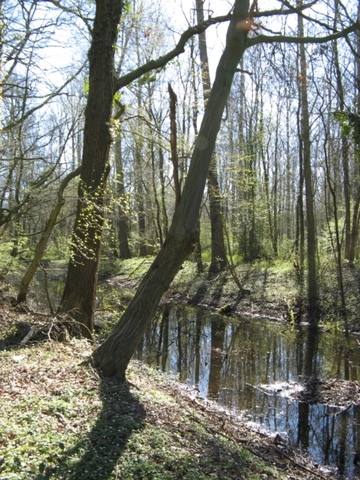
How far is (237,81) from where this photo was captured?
84.7 ft

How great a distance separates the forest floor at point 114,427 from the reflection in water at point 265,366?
17.1 inches

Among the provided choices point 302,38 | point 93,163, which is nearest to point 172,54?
point 93,163

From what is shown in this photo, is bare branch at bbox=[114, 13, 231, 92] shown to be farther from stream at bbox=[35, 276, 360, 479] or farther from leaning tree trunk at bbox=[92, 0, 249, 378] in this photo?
stream at bbox=[35, 276, 360, 479]

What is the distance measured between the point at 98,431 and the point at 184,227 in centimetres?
264

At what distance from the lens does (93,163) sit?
852 cm

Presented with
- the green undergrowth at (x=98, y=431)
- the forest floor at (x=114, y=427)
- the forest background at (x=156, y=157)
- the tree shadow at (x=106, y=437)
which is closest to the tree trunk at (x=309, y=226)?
the forest background at (x=156, y=157)

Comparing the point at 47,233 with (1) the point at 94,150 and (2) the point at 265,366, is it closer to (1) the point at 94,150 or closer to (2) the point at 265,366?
(1) the point at 94,150

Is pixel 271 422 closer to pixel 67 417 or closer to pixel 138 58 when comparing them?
pixel 67 417

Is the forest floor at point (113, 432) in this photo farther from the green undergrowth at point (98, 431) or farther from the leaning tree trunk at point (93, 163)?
the leaning tree trunk at point (93, 163)

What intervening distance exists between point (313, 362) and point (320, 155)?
25.2 meters

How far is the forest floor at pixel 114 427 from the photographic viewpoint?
3801 millimetres

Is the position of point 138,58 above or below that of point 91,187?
above

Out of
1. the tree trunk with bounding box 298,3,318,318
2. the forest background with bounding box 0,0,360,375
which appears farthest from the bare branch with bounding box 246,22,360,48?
the tree trunk with bounding box 298,3,318,318

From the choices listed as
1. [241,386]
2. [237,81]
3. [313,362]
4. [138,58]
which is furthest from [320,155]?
[241,386]
